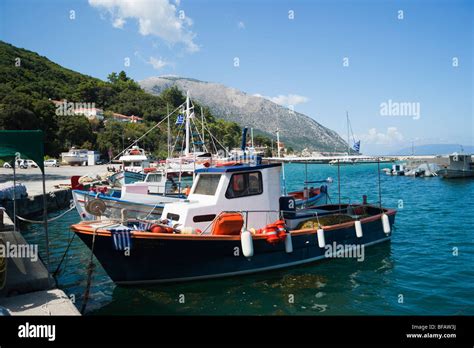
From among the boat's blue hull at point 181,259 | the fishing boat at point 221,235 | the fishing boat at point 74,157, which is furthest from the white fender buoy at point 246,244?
the fishing boat at point 74,157

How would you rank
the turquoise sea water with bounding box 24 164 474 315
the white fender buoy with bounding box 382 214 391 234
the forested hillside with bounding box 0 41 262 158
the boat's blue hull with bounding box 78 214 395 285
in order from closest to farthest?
the turquoise sea water with bounding box 24 164 474 315 → the boat's blue hull with bounding box 78 214 395 285 → the white fender buoy with bounding box 382 214 391 234 → the forested hillside with bounding box 0 41 262 158

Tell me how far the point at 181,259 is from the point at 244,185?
2835mm

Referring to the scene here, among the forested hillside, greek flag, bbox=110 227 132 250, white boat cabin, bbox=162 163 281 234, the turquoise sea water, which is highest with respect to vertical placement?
the forested hillside

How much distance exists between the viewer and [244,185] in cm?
1028

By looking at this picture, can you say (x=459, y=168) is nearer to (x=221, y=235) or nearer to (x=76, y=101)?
(x=221, y=235)

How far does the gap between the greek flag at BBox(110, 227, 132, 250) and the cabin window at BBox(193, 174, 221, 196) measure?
2.79 m

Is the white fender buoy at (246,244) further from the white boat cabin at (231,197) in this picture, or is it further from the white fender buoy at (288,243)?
the white fender buoy at (288,243)

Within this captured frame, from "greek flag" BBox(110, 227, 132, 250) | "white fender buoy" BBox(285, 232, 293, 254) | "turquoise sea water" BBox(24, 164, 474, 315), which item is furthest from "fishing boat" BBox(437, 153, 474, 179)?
"greek flag" BBox(110, 227, 132, 250)

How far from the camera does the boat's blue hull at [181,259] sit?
8.47 metres

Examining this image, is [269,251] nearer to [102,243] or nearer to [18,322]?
[102,243]

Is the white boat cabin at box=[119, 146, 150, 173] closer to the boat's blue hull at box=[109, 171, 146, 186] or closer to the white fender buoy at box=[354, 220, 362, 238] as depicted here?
the boat's blue hull at box=[109, 171, 146, 186]

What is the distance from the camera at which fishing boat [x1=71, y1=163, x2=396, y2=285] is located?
850 cm

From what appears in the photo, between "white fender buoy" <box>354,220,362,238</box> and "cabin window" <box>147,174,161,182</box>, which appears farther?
"cabin window" <box>147,174,161,182</box>

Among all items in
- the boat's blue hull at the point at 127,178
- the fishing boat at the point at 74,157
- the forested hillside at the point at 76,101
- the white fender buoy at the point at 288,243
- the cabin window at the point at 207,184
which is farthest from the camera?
the fishing boat at the point at 74,157
